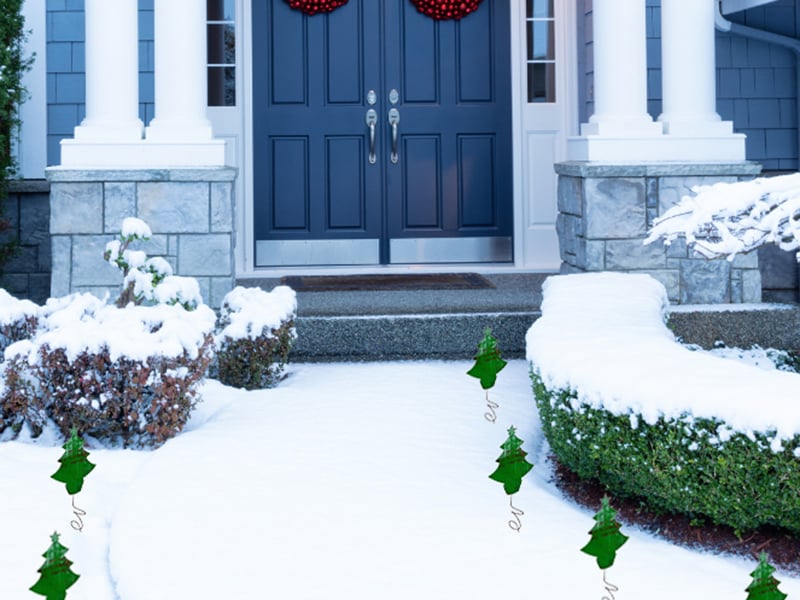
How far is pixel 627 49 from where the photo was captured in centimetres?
711

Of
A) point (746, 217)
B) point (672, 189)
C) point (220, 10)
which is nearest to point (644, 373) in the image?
point (746, 217)

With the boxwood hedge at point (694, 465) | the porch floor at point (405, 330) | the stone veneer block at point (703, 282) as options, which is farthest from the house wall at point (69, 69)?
the boxwood hedge at point (694, 465)

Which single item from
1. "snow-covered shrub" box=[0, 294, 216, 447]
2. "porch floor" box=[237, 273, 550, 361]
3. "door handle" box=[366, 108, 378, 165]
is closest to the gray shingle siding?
"door handle" box=[366, 108, 378, 165]

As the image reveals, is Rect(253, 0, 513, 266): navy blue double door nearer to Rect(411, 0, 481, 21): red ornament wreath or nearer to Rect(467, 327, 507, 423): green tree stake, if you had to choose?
Rect(411, 0, 481, 21): red ornament wreath

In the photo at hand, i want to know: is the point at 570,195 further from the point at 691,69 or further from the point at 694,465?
the point at 694,465

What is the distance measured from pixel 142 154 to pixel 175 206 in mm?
342

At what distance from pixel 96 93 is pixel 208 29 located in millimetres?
1852


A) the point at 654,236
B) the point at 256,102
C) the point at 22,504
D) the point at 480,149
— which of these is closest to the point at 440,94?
the point at 480,149

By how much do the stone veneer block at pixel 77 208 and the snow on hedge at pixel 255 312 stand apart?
2.70 ft

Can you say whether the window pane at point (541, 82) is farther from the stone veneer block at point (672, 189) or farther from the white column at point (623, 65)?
the stone veneer block at point (672, 189)

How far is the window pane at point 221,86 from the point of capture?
335 inches

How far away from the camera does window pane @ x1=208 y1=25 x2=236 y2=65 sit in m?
8.52

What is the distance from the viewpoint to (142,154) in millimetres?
6688

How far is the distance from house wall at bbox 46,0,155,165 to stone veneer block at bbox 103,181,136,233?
1.53 metres
